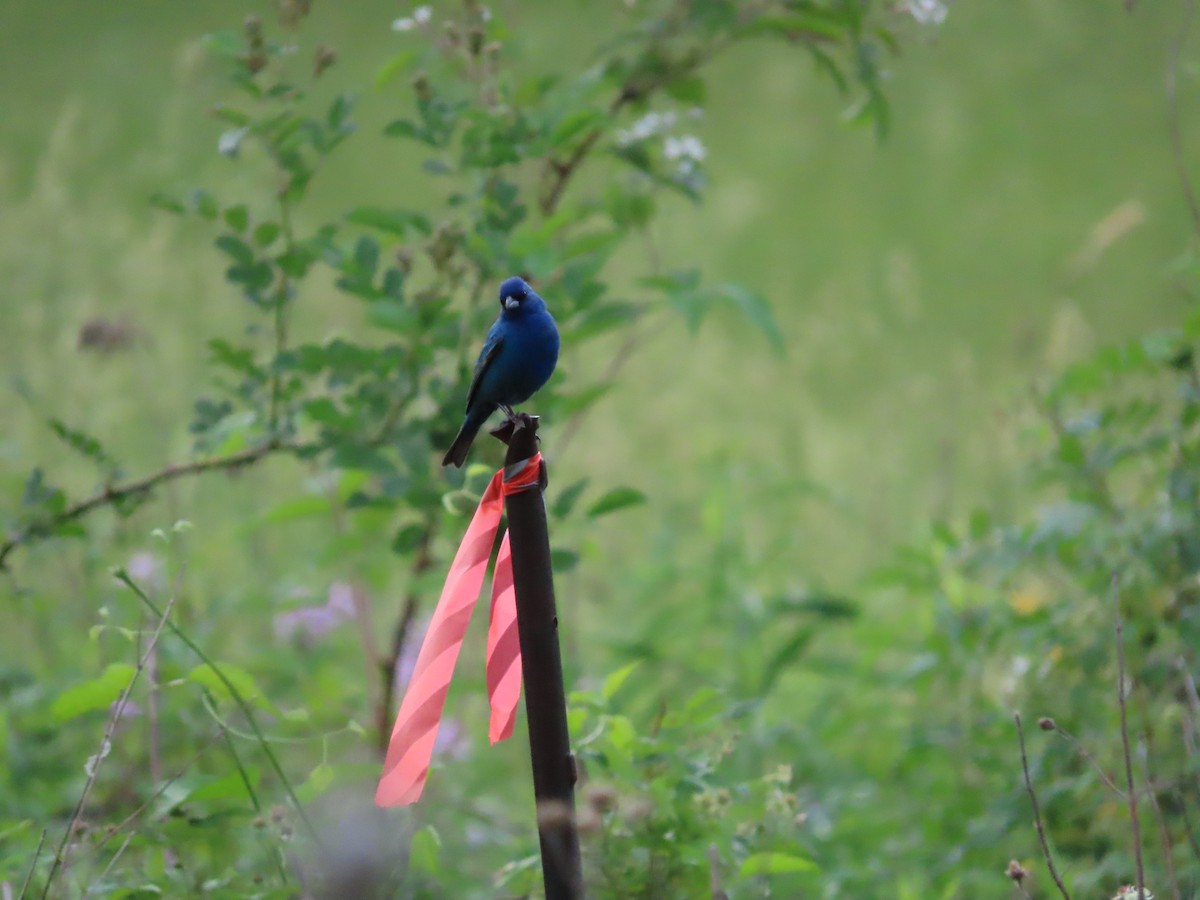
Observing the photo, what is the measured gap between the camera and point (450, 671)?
0.89 meters

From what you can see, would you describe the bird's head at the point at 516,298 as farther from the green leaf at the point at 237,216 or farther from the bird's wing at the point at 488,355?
the green leaf at the point at 237,216

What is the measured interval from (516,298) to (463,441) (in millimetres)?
133

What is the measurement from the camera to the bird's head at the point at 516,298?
3.31ft

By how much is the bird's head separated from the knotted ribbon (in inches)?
6.1

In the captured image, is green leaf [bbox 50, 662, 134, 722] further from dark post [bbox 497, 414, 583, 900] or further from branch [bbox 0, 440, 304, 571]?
dark post [bbox 497, 414, 583, 900]

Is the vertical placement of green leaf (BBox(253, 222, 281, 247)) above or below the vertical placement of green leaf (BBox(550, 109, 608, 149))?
below

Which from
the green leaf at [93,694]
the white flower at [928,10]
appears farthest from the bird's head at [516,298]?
the white flower at [928,10]

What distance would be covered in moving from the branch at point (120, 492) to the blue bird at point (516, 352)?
447 millimetres

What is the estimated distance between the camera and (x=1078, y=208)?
3.39m

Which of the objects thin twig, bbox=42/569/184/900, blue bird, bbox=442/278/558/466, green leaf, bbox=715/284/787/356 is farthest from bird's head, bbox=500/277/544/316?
green leaf, bbox=715/284/787/356

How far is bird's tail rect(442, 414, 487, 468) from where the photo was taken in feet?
3.47

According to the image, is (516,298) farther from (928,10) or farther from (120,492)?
(928,10)

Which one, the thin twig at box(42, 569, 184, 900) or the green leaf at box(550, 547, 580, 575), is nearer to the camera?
the thin twig at box(42, 569, 184, 900)

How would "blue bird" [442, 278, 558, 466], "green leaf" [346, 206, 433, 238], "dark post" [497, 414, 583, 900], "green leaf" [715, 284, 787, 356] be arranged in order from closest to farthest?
"dark post" [497, 414, 583, 900]
"blue bird" [442, 278, 558, 466]
"green leaf" [346, 206, 433, 238]
"green leaf" [715, 284, 787, 356]
